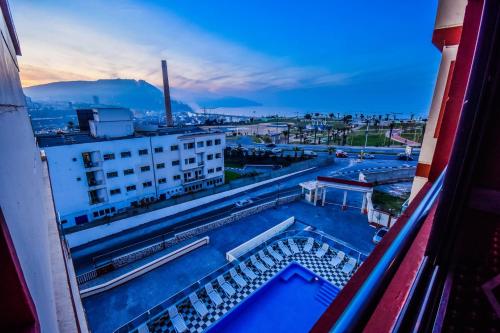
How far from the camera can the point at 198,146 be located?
69.5 feet

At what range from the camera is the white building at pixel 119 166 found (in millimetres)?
15539

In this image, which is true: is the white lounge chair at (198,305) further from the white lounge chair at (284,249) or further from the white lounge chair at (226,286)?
the white lounge chair at (284,249)

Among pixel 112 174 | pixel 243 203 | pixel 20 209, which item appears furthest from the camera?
pixel 243 203

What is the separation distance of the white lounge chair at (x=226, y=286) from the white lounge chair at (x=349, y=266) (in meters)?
5.02

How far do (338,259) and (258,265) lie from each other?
12.5ft

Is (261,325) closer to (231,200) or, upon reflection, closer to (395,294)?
(395,294)

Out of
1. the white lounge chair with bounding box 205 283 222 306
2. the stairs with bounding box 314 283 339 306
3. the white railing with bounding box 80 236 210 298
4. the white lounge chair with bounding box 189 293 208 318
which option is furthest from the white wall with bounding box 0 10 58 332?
the white railing with bounding box 80 236 210 298

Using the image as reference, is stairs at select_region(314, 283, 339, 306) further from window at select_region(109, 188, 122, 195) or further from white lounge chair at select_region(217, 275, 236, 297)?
window at select_region(109, 188, 122, 195)

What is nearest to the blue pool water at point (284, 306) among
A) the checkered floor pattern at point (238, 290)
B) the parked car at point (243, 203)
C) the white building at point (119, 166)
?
the checkered floor pattern at point (238, 290)

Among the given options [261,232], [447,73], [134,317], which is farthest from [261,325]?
[447,73]

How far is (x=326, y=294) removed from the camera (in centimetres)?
864

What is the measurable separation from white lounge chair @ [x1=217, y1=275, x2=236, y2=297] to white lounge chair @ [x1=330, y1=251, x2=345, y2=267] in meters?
4.75

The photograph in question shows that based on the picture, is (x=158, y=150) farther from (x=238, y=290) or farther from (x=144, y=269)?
(x=238, y=290)

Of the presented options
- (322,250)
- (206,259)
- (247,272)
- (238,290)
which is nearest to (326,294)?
(322,250)
